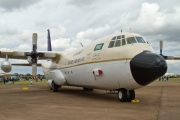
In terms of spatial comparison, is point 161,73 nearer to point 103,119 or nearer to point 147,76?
point 147,76

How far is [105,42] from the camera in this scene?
13.6 metres

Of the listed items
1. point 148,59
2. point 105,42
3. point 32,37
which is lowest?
point 148,59

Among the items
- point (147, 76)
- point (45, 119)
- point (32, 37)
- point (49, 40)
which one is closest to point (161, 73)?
point (147, 76)

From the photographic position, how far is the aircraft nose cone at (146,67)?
10727mm

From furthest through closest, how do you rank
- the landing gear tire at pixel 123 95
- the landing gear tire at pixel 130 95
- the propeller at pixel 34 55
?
the propeller at pixel 34 55 → the landing gear tire at pixel 130 95 → the landing gear tire at pixel 123 95

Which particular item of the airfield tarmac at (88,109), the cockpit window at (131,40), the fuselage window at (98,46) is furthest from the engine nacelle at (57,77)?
the cockpit window at (131,40)

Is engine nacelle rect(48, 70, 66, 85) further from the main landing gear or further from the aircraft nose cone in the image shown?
the aircraft nose cone

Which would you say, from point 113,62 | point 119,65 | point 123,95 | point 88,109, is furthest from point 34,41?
point 88,109

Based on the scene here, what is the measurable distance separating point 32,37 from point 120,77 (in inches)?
456

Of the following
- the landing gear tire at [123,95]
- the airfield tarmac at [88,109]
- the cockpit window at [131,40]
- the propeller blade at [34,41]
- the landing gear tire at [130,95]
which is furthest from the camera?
the propeller blade at [34,41]

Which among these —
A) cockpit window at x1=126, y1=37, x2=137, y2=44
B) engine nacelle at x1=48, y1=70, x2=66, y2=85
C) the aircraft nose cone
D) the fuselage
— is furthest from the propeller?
the aircraft nose cone

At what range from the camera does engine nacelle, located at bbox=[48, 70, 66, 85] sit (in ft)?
63.5

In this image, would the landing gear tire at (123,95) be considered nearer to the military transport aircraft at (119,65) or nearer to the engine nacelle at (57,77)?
the military transport aircraft at (119,65)

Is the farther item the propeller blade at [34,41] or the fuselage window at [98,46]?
the propeller blade at [34,41]
